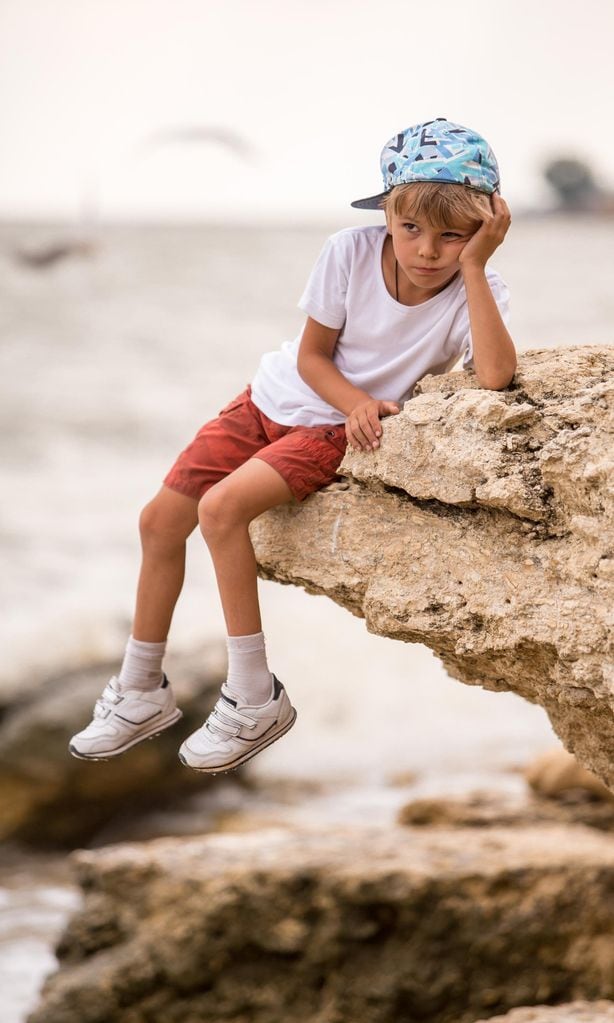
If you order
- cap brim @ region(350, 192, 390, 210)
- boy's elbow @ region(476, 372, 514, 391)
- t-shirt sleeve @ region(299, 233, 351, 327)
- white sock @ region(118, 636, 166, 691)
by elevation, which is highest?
cap brim @ region(350, 192, 390, 210)

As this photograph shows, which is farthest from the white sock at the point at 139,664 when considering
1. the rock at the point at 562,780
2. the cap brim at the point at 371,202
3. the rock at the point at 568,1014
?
the rock at the point at 562,780

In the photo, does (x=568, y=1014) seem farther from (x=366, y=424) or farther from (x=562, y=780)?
(x=562, y=780)

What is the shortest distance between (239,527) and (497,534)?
1.65ft

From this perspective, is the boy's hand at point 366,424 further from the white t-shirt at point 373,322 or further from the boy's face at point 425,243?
the boy's face at point 425,243

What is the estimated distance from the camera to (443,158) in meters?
2.10

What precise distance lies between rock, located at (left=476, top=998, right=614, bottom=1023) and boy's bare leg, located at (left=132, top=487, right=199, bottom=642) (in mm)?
1296

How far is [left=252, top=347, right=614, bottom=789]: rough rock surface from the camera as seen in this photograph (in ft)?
6.63

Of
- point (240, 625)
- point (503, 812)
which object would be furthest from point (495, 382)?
point (503, 812)

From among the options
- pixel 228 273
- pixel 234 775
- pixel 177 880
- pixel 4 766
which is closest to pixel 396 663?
pixel 234 775

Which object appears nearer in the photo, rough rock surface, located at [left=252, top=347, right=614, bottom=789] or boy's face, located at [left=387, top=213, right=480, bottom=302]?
rough rock surface, located at [left=252, top=347, right=614, bottom=789]

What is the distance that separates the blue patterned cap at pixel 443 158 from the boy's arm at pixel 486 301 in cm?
7

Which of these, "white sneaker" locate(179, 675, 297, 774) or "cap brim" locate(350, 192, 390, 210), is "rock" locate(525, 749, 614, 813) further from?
"cap brim" locate(350, 192, 390, 210)

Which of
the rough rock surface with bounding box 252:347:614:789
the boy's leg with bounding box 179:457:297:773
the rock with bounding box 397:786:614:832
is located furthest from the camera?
the rock with bounding box 397:786:614:832

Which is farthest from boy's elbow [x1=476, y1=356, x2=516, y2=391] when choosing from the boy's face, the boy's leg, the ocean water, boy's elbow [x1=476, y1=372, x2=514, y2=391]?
the ocean water
